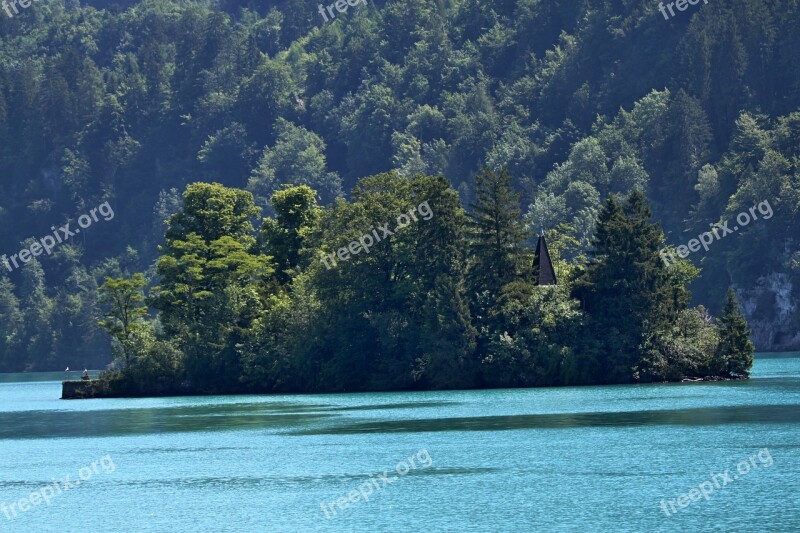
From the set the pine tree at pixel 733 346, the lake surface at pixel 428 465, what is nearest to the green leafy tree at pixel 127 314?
the lake surface at pixel 428 465

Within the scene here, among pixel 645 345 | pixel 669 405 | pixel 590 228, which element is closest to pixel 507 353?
pixel 645 345

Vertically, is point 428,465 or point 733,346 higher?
point 733,346

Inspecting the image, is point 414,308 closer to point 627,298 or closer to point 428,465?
point 627,298

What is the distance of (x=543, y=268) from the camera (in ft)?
341

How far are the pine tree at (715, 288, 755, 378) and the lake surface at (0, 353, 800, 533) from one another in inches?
340

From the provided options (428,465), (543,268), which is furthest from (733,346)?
(428,465)

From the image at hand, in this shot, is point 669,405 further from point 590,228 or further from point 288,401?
point 590,228

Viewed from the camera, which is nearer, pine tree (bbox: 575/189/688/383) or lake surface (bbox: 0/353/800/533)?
lake surface (bbox: 0/353/800/533)

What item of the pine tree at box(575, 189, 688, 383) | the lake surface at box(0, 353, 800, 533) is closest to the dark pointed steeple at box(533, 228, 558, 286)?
the pine tree at box(575, 189, 688, 383)

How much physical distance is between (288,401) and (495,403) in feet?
55.2

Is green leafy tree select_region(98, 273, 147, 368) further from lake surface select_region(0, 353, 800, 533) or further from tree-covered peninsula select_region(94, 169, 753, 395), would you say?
lake surface select_region(0, 353, 800, 533)

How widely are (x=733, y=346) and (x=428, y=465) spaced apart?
44306mm

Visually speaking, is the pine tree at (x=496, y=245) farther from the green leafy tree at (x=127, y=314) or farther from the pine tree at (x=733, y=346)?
the green leafy tree at (x=127, y=314)

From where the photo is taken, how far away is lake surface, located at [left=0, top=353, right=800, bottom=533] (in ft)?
144
